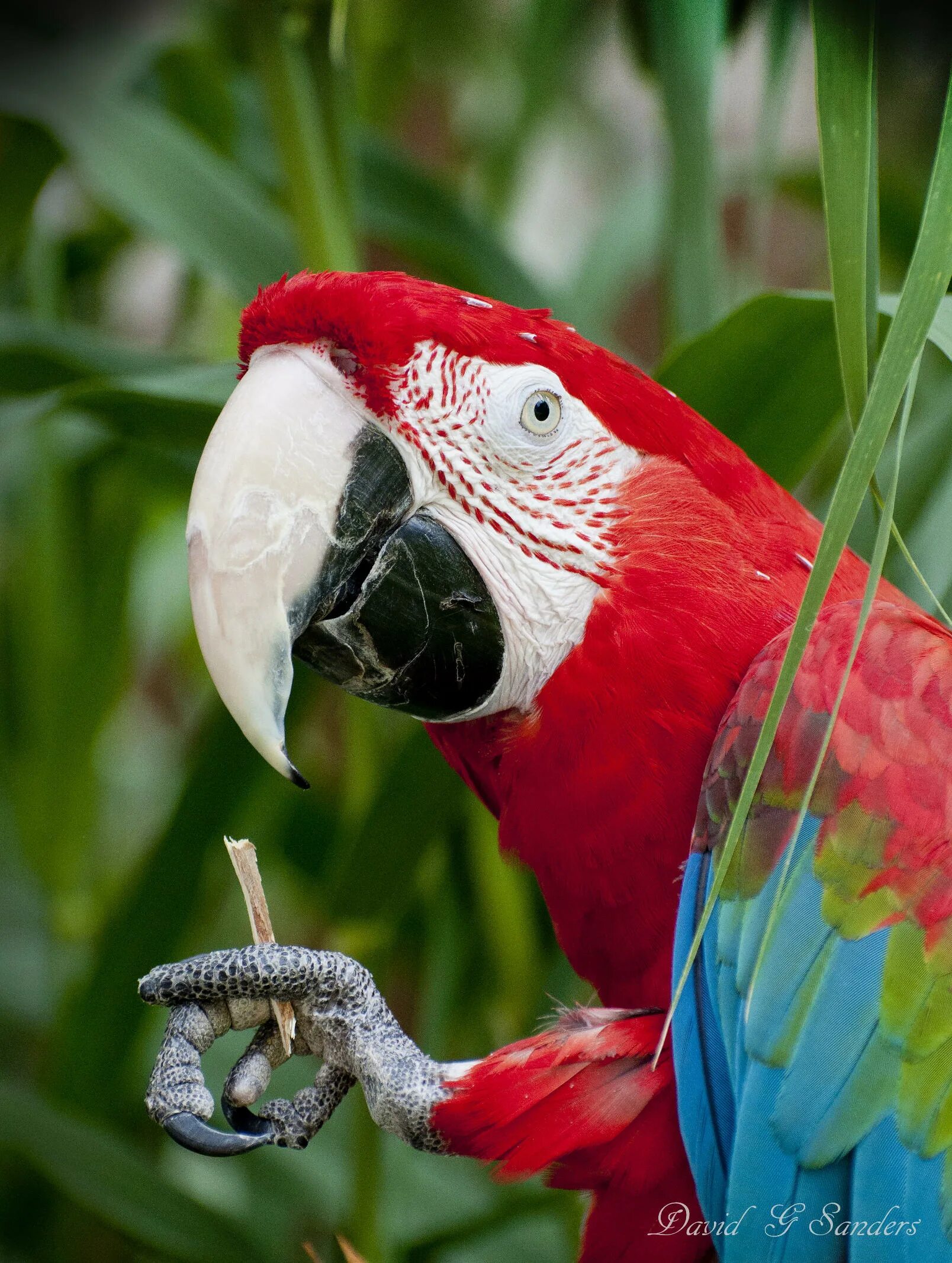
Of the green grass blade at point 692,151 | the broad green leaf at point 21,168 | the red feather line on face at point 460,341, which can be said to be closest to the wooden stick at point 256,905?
the red feather line on face at point 460,341

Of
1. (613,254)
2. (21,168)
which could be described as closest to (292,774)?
(21,168)

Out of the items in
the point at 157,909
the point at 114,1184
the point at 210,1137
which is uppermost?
the point at 210,1137

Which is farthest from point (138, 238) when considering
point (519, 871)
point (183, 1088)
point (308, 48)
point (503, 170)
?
point (183, 1088)

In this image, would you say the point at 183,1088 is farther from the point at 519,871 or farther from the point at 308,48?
the point at 308,48

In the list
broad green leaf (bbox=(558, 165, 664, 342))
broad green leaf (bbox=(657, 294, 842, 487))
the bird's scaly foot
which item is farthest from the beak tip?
broad green leaf (bbox=(558, 165, 664, 342))

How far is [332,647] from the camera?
2.06 ft

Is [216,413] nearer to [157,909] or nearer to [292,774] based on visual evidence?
[292,774]

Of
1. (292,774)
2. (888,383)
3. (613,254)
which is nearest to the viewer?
(888,383)

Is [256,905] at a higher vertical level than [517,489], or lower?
lower

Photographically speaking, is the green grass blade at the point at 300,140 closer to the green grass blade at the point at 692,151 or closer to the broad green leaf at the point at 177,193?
the broad green leaf at the point at 177,193

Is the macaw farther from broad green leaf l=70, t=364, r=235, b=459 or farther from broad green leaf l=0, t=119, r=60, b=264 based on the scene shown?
broad green leaf l=0, t=119, r=60, b=264

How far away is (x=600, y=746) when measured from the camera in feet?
2.24

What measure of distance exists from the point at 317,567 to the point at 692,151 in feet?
1.72

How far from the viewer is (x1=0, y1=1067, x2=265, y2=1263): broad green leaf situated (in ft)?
3.22
